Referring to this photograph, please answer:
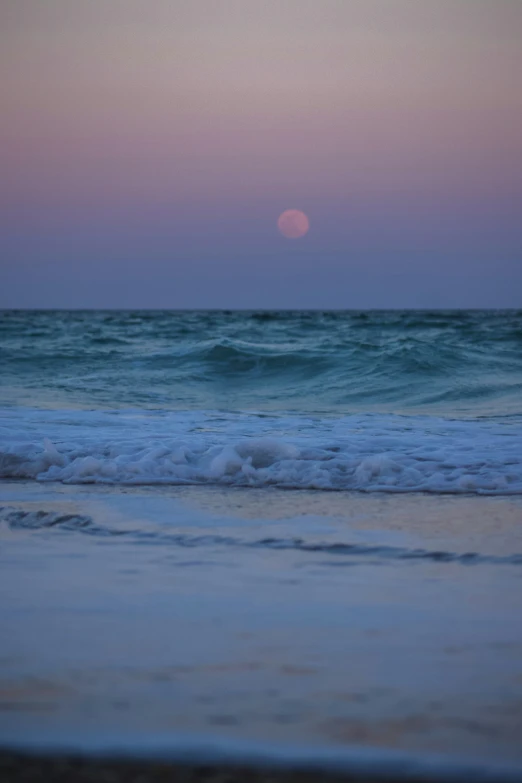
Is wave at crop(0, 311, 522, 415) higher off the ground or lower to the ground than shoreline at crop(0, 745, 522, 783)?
higher

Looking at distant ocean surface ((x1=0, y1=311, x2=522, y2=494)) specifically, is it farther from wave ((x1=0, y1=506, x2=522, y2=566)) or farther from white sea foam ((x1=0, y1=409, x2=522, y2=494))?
wave ((x1=0, y1=506, x2=522, y2=566))

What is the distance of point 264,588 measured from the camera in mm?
2816

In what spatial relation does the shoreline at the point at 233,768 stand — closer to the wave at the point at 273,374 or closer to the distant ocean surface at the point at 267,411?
the distant ocean surface at the point at 267,411

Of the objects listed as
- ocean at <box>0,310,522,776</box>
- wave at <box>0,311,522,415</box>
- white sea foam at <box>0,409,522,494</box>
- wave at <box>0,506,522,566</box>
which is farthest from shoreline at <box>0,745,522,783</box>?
wave at <box>0,311,522,415</box>

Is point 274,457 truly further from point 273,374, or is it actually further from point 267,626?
point 273,374

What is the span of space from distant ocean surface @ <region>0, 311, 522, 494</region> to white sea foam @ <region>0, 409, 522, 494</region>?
0.01m

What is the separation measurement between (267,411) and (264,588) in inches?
288

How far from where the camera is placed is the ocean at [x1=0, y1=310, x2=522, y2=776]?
1803 millimetres

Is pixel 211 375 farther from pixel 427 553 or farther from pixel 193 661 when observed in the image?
pixel 193 661

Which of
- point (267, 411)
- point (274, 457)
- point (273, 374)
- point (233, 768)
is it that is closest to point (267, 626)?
point (233, 768)

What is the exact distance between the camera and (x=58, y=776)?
156 cm

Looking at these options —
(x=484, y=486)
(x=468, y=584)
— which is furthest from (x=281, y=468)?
(x=468, y=584)

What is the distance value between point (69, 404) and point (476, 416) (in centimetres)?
493

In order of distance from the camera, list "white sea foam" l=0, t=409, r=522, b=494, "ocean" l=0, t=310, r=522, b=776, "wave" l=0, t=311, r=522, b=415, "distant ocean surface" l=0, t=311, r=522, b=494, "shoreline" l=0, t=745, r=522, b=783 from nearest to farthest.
→ "shoreline" l=0, t=745, r=522, b=783, "ocean" l=0, t=310, r=522, b=776, "white sea foam" l=0, t=409, r=522, b=494, "distant ocean surface" l=0, t=311, r=522, b=494, "wave" l=0, t=311, r=522, b=415
